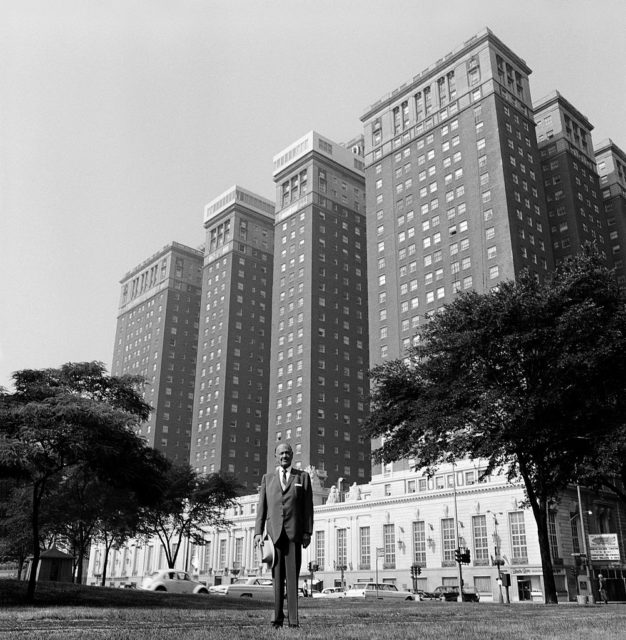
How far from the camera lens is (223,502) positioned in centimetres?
7669

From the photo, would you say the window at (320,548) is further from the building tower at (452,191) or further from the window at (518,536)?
the window at (518,536)

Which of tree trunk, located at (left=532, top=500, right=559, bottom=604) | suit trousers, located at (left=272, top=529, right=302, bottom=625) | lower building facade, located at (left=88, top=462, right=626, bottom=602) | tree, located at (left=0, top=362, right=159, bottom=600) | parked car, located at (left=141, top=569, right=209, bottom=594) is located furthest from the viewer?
lower building facade, located at (left=88, top=462, right=626, bottom=602)

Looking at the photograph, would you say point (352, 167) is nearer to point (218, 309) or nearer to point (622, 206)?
point (218, 309)

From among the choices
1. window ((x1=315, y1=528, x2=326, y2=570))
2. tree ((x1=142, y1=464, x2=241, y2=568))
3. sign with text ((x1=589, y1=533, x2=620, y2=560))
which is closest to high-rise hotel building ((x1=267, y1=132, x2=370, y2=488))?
window ((x1=315, y1=528, x2=326, y2=570))

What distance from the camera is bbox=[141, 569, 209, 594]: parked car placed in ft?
142

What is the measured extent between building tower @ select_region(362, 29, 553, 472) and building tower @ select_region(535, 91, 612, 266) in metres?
10.1

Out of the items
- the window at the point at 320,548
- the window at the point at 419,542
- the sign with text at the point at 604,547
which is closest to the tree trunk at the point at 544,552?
the sign with text at the point at 604,547

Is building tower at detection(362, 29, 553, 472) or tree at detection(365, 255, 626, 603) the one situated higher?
building tower at detection(362, 29, 553, 472)

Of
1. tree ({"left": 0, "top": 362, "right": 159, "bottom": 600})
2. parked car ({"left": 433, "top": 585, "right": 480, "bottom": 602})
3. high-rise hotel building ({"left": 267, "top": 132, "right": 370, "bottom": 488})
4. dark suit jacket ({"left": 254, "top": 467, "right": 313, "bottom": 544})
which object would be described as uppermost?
high-rise hotel building ({"left": 267, "top": 132, "right": 370, "bottom": 488})

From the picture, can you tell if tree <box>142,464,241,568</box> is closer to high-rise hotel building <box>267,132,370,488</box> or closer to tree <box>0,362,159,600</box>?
high-rise hotel building <box>267,132,370,488</box>

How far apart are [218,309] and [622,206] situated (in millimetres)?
82686

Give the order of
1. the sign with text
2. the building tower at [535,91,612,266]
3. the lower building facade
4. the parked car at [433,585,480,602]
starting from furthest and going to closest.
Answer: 1. the building tower at [535,91,612,266]
2. the lower building facade
3. the sign with text
4. the parked car at [433,585,480,602]

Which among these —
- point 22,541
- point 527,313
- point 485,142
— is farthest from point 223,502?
point 485,142

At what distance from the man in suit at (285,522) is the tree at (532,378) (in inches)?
929
